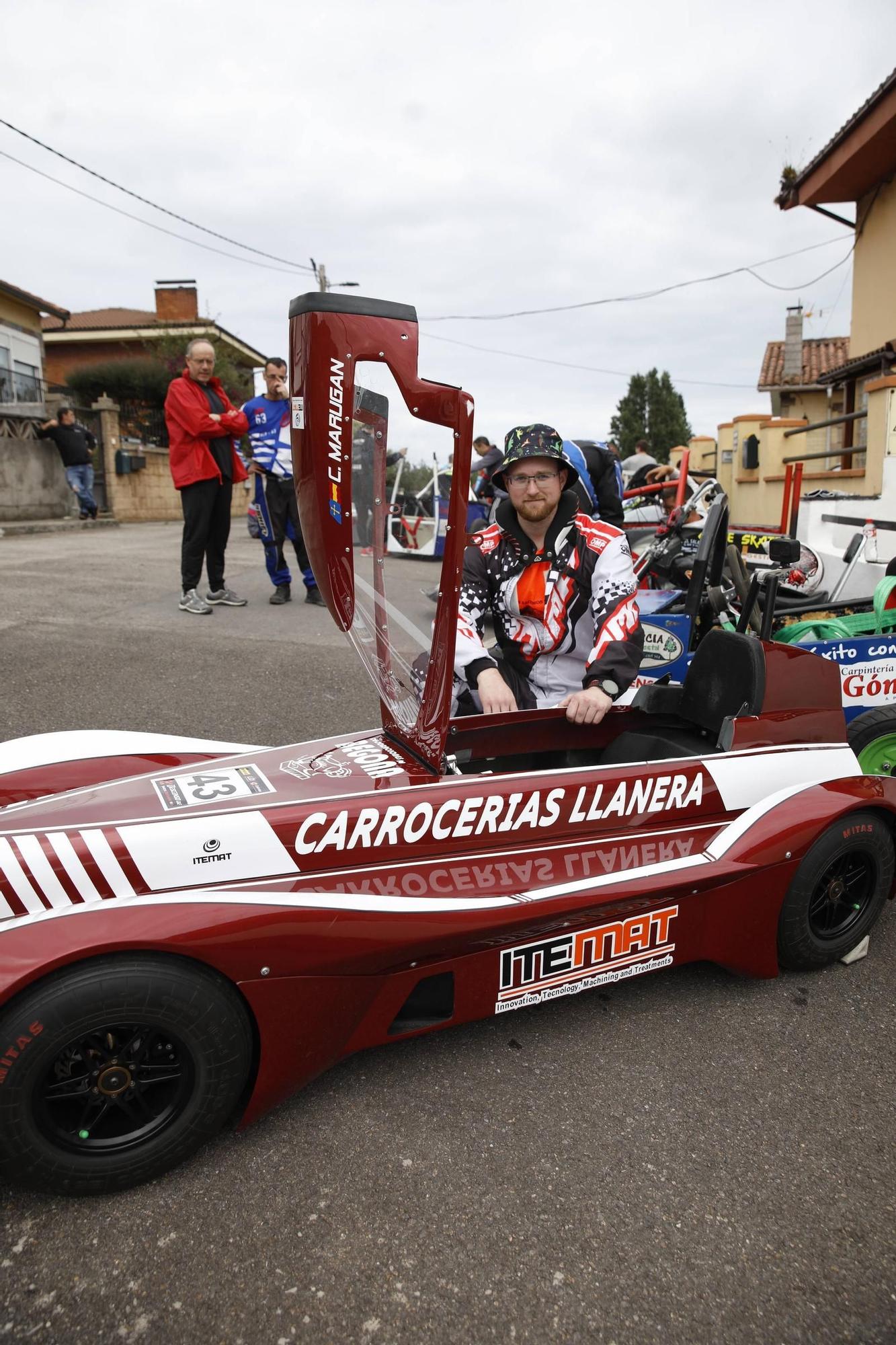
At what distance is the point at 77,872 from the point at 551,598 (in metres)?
1.82

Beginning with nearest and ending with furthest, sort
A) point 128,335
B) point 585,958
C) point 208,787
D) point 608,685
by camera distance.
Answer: point 208,787 < point 585,958 < point 608,685 < point 128,335

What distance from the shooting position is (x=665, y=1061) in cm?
235

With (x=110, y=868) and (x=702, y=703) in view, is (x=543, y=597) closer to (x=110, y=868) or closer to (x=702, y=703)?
(x=702, y=703)

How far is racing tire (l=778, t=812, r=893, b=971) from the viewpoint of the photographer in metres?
2.62

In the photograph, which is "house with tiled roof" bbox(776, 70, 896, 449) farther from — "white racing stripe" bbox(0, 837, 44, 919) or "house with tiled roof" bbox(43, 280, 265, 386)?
"house with tiled roof" bbox(43, 280, 265, 386)

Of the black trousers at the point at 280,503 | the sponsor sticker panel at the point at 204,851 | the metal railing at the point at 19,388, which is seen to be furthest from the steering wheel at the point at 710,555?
the metal railing at the point at 19,388

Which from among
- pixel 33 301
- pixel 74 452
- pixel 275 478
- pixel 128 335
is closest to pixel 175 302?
pixel 128 335

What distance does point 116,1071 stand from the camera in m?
1.79

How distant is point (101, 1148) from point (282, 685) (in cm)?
386

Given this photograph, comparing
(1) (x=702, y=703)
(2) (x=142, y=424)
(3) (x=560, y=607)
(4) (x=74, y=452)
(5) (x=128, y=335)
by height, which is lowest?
(1) (x=702, y=703)

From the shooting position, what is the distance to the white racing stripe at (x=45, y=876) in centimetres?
177

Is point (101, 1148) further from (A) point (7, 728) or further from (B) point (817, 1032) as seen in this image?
(A) point (7, 728)

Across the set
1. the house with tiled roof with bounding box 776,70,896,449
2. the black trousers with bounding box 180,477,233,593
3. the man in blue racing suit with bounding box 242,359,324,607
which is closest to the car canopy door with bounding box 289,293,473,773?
the black trousers with bounding box 180,477,233,593

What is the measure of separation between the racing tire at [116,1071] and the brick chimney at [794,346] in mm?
28669
